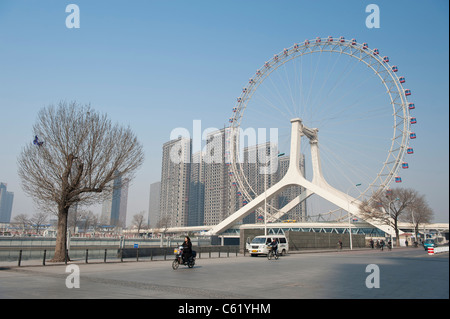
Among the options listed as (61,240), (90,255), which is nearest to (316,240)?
(90,255)

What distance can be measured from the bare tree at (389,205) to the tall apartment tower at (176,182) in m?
128

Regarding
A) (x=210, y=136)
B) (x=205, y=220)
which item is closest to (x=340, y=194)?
(x=210, y=136)

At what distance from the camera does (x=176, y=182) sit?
187 metres

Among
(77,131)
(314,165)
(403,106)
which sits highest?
(403,106)

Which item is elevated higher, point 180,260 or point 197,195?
point 197,195

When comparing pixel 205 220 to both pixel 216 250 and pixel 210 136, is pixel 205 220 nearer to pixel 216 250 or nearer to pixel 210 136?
pixel 210 136

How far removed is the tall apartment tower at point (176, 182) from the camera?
18562 cm

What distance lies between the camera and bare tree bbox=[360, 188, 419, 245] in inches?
2468

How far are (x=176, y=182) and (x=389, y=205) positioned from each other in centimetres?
13453

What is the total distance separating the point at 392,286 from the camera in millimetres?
11734

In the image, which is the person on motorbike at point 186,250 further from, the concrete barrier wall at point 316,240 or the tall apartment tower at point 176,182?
the tall apartment tower at point 176,182

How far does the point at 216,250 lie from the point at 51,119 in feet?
57.7

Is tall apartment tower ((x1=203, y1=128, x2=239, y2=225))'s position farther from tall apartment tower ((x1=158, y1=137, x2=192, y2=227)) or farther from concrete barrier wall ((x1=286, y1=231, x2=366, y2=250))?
concrete barrier wall ((x1=286, y1=231, x2=366, y2=250))

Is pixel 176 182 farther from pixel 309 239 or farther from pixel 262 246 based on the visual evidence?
pixel 262 246
